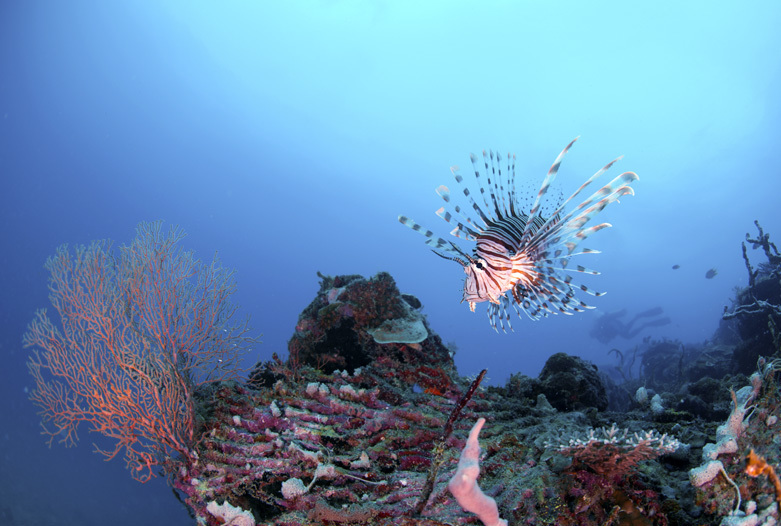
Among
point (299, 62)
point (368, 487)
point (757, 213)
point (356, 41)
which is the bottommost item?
point (368, 487)

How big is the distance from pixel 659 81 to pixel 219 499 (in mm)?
64040

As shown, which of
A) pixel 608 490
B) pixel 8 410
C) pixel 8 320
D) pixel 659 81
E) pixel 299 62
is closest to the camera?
pixel 608 490

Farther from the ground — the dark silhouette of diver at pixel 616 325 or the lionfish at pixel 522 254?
the dark silhouette of diver at pixel 616 325

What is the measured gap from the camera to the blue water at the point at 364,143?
44375mm

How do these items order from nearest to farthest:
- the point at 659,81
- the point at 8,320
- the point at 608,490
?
the point at 608,490 < the point at 659,81 < the point at 8,320

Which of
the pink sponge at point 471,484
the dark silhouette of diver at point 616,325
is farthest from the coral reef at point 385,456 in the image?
the dark silhouette of diver at point 616,325

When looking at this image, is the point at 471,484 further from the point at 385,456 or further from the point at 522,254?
the point at 522,254

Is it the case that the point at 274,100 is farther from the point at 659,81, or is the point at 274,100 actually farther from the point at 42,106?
the point at 659,81

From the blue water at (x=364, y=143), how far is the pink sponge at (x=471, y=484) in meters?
35.5

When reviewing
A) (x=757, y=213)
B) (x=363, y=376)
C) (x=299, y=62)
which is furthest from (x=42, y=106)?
(x=757, y=213)

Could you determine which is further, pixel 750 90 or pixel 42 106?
pixel 42 106

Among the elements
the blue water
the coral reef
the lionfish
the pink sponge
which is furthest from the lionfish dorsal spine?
the blue water

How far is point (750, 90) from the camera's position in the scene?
1661 inches

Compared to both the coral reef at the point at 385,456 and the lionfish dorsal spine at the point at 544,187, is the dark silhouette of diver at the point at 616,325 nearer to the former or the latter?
the coral reef at the point at 385,456
